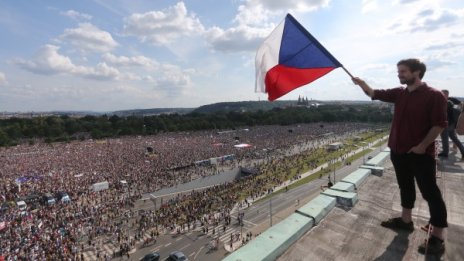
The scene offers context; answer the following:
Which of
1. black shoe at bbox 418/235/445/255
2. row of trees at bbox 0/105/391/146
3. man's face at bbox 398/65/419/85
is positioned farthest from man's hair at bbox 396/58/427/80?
row of trees at bbox 0/105/391/146

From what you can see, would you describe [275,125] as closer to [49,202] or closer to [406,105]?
[49,202]

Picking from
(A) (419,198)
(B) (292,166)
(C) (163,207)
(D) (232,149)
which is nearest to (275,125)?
(D) (232,149)

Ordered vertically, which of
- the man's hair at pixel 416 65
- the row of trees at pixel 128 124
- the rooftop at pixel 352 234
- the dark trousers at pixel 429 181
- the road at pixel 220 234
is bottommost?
the road at pixel 220 234

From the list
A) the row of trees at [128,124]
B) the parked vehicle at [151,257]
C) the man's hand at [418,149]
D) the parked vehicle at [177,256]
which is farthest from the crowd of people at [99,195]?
the row of trees at [128,124]

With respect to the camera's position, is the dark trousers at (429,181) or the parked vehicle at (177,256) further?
the parked vehicle at (177,256)

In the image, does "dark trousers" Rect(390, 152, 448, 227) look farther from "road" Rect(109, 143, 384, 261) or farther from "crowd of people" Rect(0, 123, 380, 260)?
"crowd of people" Rect(0, 123, 380, 260)

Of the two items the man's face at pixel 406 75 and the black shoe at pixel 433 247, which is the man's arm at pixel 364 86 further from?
the black shoe at pixel 433 247
